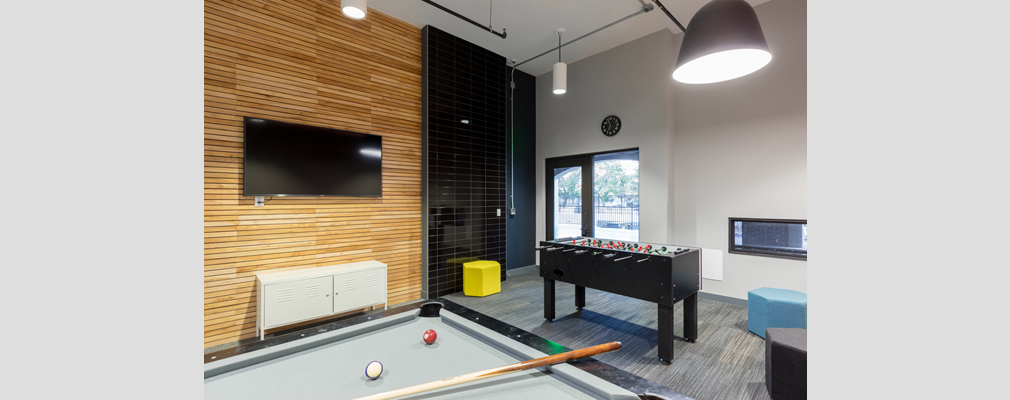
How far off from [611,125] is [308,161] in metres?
3.74

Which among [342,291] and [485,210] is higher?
[485,210]

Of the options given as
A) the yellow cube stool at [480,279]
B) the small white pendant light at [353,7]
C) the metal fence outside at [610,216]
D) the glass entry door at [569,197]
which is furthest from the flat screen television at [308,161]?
the metal fence outside at [610,216]

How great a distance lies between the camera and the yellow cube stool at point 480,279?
Result: 13.8 feet

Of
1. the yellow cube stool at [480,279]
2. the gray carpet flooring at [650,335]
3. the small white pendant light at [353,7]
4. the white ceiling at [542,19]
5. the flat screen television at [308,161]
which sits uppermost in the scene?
the white ceiling at [542,19]

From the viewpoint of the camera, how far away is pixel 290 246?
3264 mm

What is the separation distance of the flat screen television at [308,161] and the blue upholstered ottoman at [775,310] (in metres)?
3.74

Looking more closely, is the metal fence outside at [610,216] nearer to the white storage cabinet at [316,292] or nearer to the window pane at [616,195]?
the window pane at [616,195]

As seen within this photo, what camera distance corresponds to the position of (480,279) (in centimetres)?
421

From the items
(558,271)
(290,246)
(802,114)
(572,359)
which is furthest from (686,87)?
(290,246)

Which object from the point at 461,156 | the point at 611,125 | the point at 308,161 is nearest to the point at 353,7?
the point at 308,161

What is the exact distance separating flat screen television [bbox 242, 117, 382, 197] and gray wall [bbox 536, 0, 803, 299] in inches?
121

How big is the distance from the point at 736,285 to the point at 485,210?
3102 millimetres

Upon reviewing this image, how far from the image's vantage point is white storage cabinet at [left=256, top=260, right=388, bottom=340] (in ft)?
9.46
